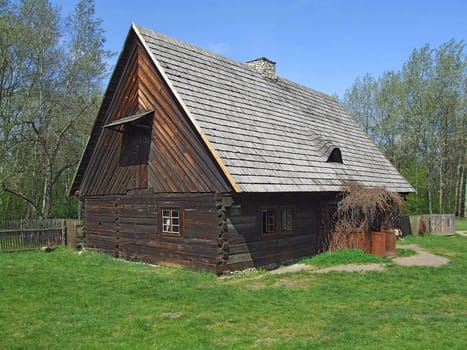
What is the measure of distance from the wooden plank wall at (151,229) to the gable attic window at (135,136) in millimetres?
1291

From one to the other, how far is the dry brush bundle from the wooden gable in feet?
17.8

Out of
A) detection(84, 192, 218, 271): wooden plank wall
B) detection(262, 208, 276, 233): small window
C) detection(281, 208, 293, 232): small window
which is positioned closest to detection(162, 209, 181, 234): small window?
detection(84, 192, 218, 271): wooden plank wall

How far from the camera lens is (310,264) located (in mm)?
13664

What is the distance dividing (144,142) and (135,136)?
2.03 ft

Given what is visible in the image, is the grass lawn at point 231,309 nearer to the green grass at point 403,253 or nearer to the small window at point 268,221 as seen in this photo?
the small window at point 268,221

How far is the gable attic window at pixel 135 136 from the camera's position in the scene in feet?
46.7

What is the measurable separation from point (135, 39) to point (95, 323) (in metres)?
10.4

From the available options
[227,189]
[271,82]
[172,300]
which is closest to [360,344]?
[172,300]

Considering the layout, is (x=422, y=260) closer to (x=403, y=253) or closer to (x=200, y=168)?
(x=403, y=253)

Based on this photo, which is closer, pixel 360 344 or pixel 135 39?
pixel 360 344

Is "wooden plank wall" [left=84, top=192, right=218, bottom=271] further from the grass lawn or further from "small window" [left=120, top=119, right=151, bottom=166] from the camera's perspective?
"small window" [left=120, top=119, right=151, bottom=166]

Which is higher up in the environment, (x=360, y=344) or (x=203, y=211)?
(x=203, y=211)

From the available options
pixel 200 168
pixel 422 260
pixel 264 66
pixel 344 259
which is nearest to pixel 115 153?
pixel 200 168

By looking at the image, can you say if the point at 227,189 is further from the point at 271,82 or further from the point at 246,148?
the point at 271,82
